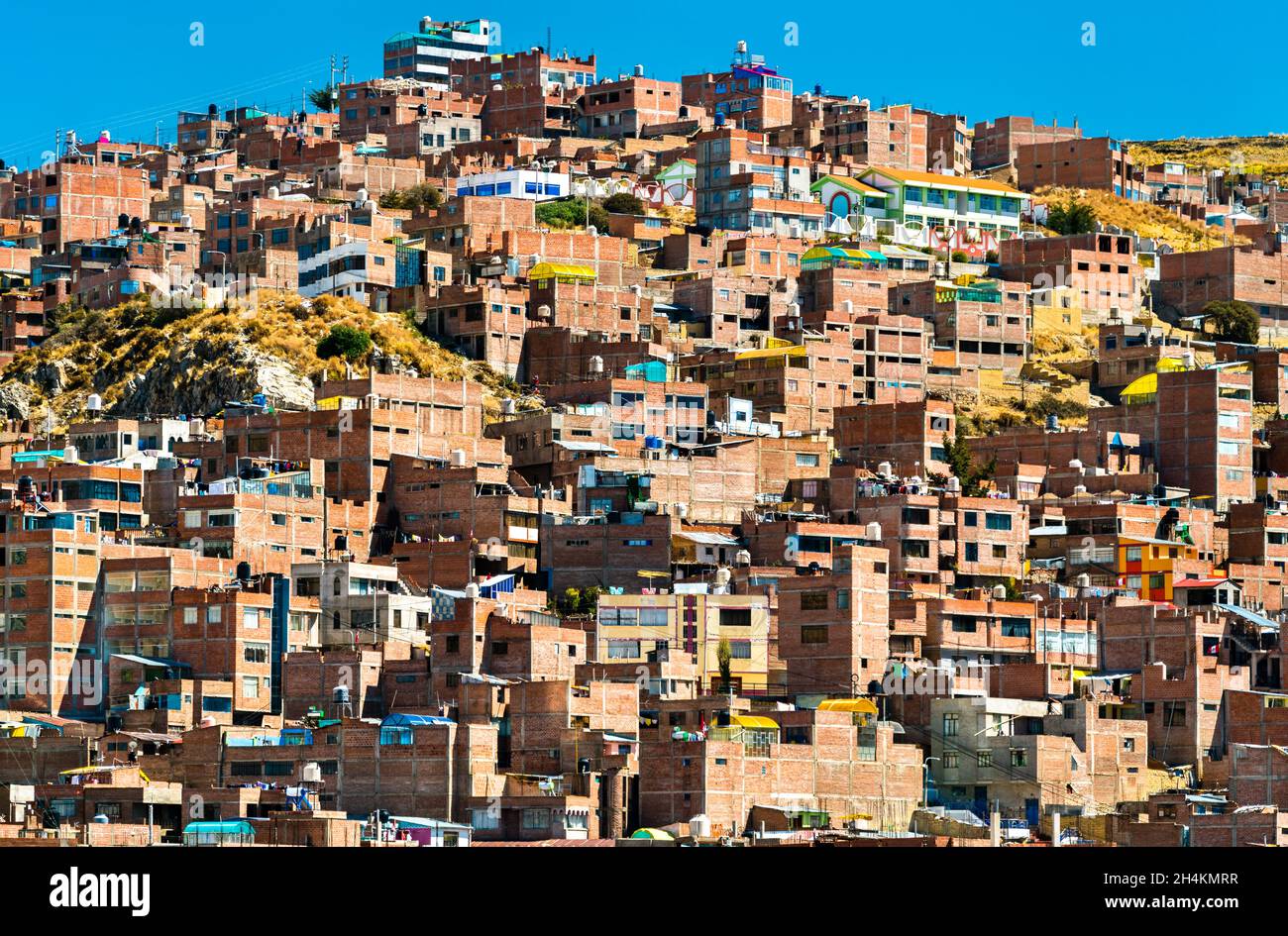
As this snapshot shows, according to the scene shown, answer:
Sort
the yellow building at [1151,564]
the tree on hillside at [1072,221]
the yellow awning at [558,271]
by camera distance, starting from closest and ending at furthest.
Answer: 1. the yellow building at [1151,564]
2. the yellow awning at [558,271]
3. the tree on hillside at [1072,221]

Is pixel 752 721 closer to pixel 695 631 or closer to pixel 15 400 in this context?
pixel 695 631

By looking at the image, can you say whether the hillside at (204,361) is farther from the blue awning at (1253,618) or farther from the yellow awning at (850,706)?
the blue awning at (1253,618)

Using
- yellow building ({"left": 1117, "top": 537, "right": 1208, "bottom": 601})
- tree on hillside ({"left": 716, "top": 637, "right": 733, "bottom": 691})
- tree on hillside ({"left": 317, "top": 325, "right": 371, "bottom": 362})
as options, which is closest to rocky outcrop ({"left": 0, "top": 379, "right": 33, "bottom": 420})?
tree on hillside ({"left": 317, "top": 325, "right": 371, "bottom": 362})

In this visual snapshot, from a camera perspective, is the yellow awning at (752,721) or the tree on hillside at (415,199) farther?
the tree on hillside at (415,199)

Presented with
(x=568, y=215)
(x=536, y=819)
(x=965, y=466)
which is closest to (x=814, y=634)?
(x=536, y=819)

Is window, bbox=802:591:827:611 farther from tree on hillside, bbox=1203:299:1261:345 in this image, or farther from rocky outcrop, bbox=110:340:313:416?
tree on hillside, bbox=1203:299:1261:345

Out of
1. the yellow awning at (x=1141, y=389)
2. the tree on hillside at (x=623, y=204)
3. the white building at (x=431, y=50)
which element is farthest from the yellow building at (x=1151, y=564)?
the white building at (x=431, y=50)
